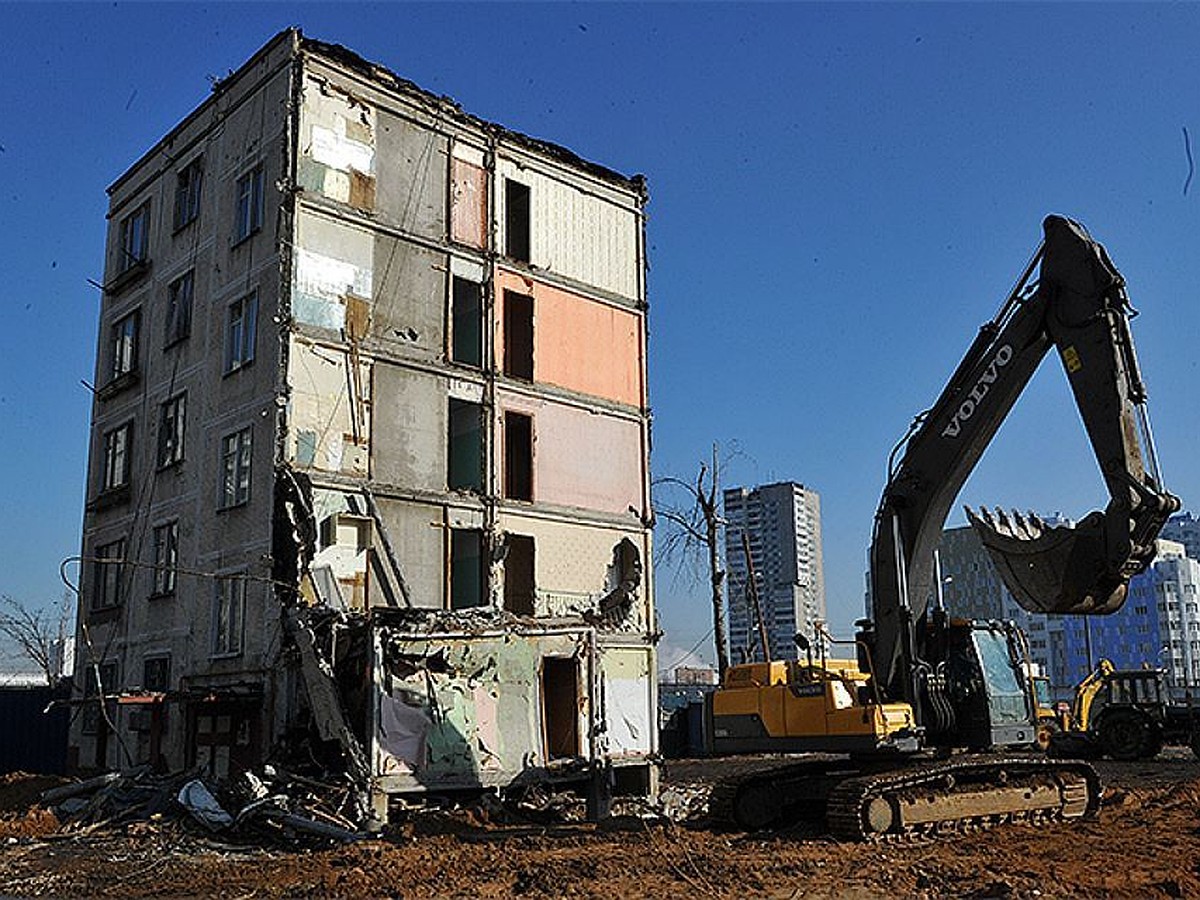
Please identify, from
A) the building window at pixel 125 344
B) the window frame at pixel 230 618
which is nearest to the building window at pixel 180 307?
the building window at pixel 125 344

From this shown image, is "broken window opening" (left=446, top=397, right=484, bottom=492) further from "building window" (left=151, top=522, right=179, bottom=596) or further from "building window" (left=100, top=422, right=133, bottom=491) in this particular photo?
"building window" (left=100, top=422, right=133, bottom=491)

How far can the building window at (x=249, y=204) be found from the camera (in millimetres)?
27875

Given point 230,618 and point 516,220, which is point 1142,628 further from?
point 230,618

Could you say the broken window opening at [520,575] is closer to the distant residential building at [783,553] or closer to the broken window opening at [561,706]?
the broken window opening at [561,706]

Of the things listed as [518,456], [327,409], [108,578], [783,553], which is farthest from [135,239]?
[783,553]

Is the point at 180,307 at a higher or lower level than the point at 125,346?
higher

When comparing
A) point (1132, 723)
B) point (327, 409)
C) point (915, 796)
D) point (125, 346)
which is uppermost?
point (125, 346)

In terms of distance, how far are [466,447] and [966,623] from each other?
16409 millimetres

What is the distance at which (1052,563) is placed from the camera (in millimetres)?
14125

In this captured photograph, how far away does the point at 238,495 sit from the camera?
26.5m

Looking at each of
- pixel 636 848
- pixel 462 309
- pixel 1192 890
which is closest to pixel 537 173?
pixel 462 309

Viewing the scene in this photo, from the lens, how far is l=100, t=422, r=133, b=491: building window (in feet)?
103

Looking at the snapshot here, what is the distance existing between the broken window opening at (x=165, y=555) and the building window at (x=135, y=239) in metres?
8.01

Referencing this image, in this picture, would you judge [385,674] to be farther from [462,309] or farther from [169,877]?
[462,309]
